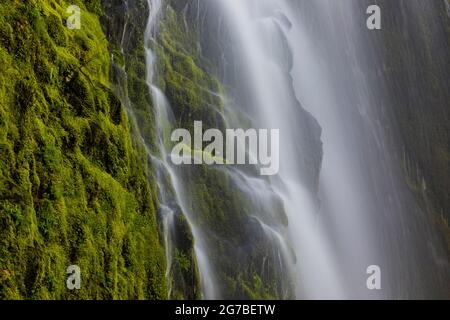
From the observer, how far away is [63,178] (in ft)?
28.9

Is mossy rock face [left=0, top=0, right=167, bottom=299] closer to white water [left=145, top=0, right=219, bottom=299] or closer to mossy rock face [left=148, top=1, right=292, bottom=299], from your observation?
white water [left=145, top=0, right=219, bottom=299]

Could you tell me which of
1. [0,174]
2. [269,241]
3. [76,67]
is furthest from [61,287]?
[269,241]

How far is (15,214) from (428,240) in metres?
25.3

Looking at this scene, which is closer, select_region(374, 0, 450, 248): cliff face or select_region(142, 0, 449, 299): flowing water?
select_region(142, 0, 449, 299): flowing water

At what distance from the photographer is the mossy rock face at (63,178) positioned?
26.2 ft

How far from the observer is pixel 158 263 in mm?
10031

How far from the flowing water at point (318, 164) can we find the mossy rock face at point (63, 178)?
1328mm

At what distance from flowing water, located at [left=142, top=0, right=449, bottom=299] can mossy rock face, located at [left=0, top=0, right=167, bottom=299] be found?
1328 millimetres

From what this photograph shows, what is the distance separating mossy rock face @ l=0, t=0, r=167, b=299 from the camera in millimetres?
7977

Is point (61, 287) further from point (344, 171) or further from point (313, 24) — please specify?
point (313, 24)

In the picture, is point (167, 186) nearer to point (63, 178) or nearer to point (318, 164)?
point (63, 178)

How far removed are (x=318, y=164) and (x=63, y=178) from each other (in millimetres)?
12239

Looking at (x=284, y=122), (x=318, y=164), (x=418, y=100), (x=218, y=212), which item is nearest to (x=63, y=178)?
(x=218, y=212)

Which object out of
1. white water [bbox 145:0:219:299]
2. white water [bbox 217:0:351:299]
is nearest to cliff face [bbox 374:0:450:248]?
white water [bbox 217:0:351:299]
